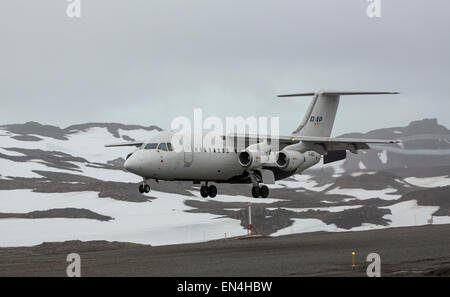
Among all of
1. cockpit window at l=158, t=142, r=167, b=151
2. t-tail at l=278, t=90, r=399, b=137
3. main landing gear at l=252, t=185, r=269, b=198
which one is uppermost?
t-tail at l=278, t=90, r=399, b=137

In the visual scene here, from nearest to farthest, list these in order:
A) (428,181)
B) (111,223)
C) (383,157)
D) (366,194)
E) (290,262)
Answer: (290,262) → (111,223) → (366,194) → (428,181) → (383,157)

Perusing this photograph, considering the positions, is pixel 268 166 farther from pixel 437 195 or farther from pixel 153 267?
pixel 437 195

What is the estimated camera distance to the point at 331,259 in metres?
29.4

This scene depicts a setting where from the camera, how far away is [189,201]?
372 feet

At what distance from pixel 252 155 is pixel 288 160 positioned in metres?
2.23

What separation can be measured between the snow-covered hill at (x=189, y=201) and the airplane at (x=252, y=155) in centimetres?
1316

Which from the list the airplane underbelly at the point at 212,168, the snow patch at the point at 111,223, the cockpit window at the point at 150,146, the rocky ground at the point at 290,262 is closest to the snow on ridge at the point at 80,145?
the snow patch at the point at 111,223

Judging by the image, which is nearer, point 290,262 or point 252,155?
point 290,262

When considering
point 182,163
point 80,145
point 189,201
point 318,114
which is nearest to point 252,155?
point 182,163

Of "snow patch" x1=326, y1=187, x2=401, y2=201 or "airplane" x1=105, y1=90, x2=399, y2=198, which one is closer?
"airplane" x1=105, y1=90, x2=399, y2=198

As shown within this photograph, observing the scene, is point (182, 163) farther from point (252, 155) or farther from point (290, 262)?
point (290, 262)

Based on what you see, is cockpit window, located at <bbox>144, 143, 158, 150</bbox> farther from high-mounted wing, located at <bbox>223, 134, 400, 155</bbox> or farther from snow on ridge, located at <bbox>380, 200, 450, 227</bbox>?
snow on ridge, located at <bbox>380, 200, 450, 227</bbox>

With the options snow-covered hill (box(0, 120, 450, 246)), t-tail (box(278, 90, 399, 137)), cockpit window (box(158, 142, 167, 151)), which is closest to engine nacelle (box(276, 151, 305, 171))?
t-tail (box(278, 90, 399, 137))

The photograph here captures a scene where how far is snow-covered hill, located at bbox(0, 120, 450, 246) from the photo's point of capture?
282 ft
